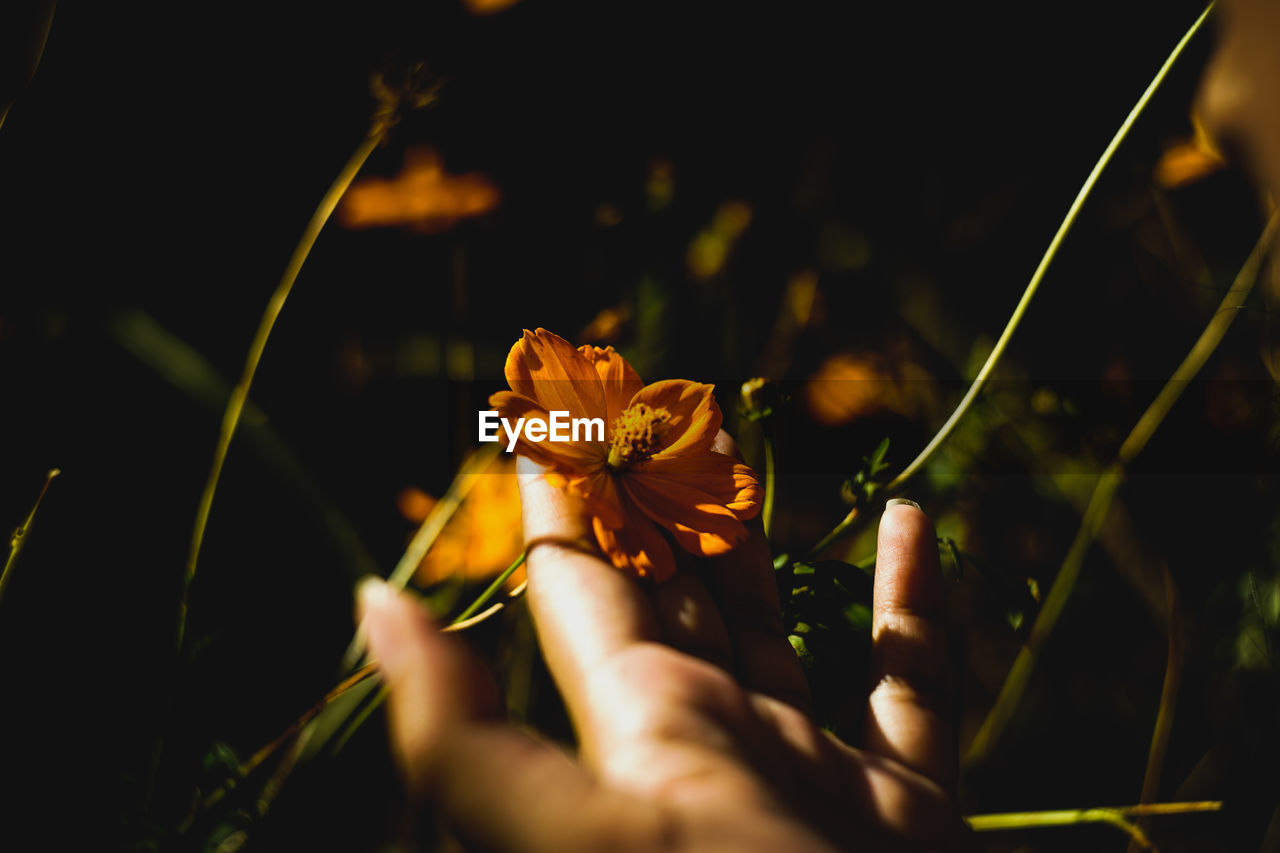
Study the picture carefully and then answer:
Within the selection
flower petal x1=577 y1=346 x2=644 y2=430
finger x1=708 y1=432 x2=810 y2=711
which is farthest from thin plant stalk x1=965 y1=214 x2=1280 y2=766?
flower petal x1=577 y1=346 x2=644 y2=430

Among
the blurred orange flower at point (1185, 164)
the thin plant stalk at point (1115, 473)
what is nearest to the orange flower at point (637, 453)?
the thin plant stalk at point (1115, 473)

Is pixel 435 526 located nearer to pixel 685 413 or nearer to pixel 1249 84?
pixel 685 413

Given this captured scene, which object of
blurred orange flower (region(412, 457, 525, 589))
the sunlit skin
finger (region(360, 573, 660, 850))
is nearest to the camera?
finger (region(360, 573, 660, 850))

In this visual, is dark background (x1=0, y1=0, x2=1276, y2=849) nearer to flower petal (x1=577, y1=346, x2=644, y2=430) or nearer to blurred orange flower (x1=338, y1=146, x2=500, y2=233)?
blurred orange flower (x1=338, y1=146, x2=500, y2=233)

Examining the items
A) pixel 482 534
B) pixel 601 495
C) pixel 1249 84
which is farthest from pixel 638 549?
pixel 1249 84

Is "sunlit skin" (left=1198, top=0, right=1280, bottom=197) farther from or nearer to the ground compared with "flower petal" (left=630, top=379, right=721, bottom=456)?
farther from the ground

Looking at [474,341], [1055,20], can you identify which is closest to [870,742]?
[474,341]

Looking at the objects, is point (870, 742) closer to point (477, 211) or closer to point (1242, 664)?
point (1242, 664)
